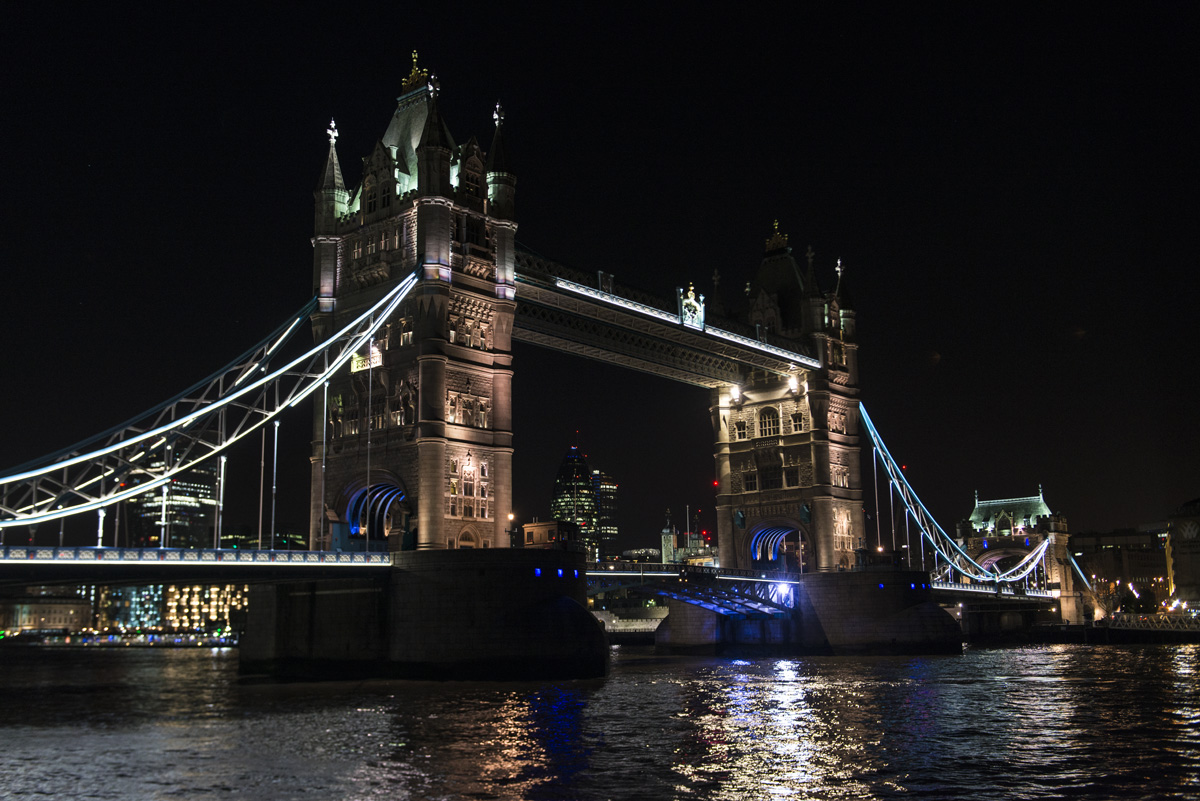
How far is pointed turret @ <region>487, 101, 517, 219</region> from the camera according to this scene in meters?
58.6

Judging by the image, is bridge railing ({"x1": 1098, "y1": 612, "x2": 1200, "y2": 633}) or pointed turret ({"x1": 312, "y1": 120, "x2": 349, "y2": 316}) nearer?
pointed turret ({"x1": 312, "y1": 120, "x2": 349, "y2": 316})

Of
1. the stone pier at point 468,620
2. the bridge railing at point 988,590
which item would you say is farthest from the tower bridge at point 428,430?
the bridge railing at point 988,590

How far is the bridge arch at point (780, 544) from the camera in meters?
84.2

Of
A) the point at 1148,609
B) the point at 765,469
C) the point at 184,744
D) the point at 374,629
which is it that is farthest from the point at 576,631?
the point at 1148,609

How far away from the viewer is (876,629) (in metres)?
74.2

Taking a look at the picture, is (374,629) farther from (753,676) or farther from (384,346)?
(753,676)

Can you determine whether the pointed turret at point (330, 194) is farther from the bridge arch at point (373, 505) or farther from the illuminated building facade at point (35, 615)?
the illuminated building facade at point (35, 615)

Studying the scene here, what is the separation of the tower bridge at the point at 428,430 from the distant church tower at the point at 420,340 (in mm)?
97

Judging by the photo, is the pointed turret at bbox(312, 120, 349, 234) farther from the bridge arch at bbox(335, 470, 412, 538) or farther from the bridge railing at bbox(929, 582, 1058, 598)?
the bridge railing at bbox(929, 582, 1058, 598)

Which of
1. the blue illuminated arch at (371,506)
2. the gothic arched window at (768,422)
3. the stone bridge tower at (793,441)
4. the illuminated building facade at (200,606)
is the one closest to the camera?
the blue illuminated arch at (371,506)

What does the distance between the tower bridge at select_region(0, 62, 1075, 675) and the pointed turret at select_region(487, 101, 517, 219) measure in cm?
10

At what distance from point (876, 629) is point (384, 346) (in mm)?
36973

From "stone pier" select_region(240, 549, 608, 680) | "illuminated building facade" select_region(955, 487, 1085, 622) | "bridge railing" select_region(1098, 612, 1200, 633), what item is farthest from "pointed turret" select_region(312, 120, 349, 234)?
"illuminated building facade" select_region(955, 487, 1085, 622)

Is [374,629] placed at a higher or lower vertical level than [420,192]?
lower
